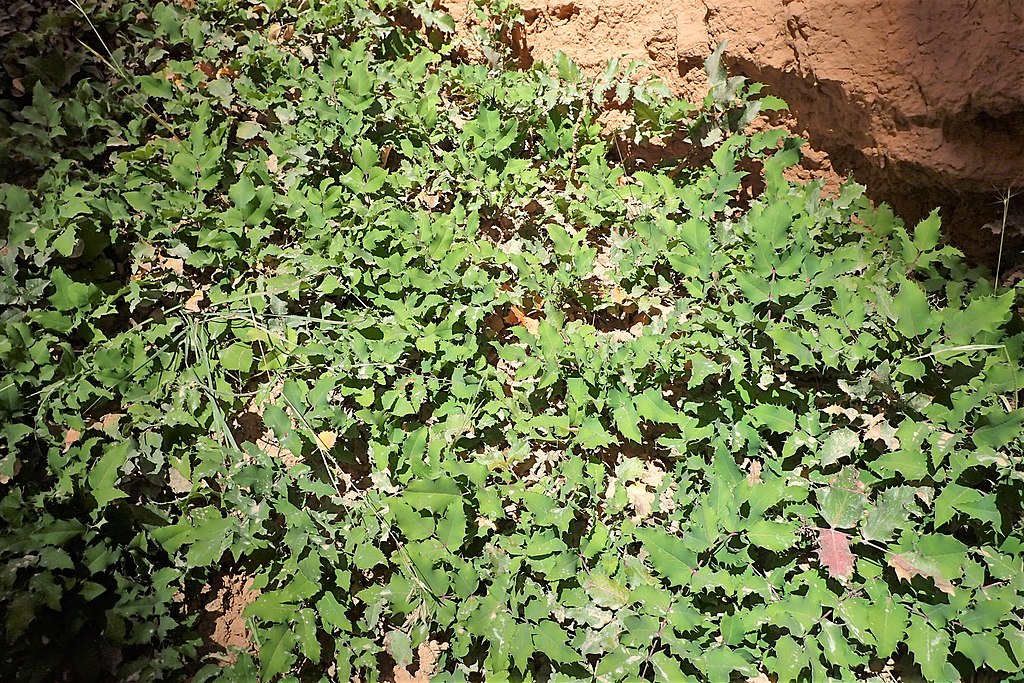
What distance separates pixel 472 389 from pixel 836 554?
1.09 m

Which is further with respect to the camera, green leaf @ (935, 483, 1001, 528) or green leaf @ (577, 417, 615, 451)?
green leaf @ (577, 417, 615, 451)

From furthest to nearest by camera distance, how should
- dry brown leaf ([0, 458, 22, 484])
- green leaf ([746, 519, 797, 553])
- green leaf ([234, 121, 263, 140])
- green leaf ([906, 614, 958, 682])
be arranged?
green leaf ([234, 121, 263, 140])
dry brown leaf ([0, 458, 22, 484])
green leaf ([746, 519, 797, 553])
green leaf ([906, 614, 958, 682])

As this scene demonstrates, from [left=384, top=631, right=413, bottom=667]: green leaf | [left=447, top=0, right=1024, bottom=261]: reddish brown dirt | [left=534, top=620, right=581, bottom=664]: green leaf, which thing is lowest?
[left=384, top=631, right=413, bottom=667]: green leaf

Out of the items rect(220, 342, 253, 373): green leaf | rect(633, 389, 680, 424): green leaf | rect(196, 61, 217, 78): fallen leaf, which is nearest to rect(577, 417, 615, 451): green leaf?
rect(633, 389, 680, 424): green leaf

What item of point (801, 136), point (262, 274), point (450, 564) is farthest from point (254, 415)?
point (801, 136)

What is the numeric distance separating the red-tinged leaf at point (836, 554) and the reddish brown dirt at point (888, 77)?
3.39 ft

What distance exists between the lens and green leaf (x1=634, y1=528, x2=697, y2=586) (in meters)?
1.81

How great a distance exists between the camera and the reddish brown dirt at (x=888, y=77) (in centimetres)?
197

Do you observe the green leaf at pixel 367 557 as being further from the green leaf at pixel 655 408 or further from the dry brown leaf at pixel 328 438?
the green leaf at pixel 655 408

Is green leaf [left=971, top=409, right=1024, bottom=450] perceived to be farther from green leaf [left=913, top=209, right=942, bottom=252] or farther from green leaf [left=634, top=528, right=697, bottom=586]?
green leaf [left=634, top=528, right=697, bottom=586]

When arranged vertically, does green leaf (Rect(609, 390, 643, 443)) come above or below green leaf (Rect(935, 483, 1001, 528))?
below

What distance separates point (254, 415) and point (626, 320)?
1.28 meters

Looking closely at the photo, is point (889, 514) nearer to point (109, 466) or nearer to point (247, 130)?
point (109, 466)

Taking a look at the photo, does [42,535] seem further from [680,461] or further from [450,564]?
[680,461]
